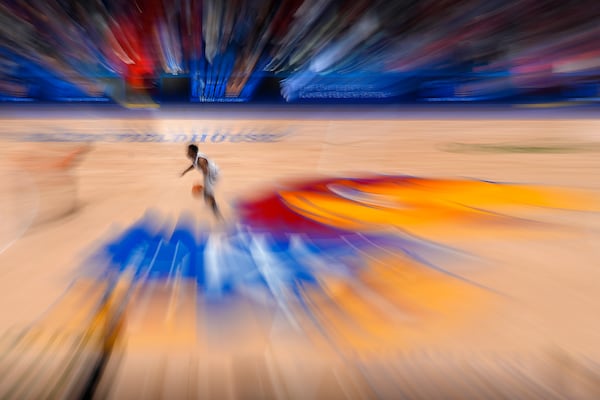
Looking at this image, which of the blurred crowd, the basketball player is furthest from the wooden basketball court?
the blurred crowd

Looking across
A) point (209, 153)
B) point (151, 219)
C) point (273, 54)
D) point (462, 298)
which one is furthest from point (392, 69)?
point (462, 298)

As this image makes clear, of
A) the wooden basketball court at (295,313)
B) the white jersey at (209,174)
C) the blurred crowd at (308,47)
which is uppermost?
the blurred crowd at (308,47)

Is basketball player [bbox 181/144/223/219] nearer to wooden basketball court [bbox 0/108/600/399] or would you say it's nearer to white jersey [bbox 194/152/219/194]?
white jersey [bbox 194/152/219/194]

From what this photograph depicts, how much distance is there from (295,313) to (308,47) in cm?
787

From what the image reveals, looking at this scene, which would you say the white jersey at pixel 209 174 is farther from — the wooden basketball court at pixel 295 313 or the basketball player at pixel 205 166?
the wooden basketball court at pixel 295 313

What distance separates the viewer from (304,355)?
119cm

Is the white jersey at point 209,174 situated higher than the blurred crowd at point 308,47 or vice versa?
the blurred crowd at point 308,47

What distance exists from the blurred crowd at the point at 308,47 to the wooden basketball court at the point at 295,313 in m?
5.09

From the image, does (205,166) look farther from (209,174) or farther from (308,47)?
(308,47)

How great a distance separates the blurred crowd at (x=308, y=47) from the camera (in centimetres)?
800

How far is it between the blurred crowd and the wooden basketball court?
509 cm

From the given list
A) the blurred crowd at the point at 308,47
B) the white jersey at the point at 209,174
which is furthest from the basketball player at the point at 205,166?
the blurred crowd at the point at 308,47

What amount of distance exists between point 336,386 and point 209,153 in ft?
11.9

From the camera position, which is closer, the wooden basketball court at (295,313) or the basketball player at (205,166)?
the wooden basketball court at (295,313)
